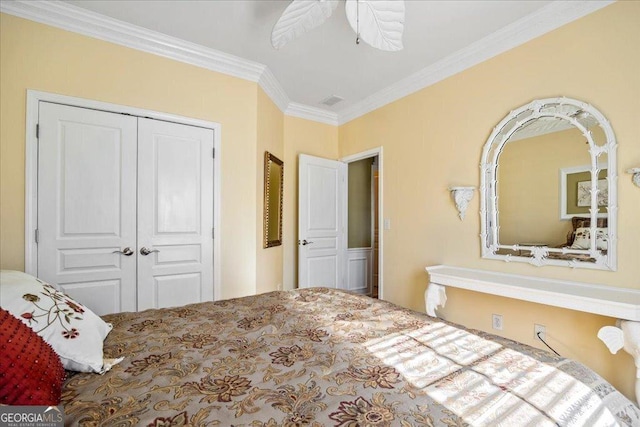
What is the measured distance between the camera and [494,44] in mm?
2490

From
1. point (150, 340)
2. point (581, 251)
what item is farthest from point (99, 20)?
point (581, 251)

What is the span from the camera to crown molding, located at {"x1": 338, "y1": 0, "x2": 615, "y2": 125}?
81.0 inches

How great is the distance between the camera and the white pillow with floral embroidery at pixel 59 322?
94cm

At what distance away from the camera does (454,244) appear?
109 inches

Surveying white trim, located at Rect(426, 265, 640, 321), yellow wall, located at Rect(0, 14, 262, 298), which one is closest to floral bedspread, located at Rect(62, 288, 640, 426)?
white trim, located at Rect(426, 265, 640, 321)

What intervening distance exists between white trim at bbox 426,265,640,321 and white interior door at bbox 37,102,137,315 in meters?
2.65

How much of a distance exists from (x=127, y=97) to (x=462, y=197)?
9.77ft

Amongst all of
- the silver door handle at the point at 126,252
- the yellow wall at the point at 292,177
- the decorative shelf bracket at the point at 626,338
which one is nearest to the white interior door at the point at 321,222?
the yellow wall at the point at 292,177

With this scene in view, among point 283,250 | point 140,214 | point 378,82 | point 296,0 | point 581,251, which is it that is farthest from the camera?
point 283,250

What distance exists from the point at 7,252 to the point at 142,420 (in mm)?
2210

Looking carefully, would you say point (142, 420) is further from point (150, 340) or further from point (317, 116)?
point (317, 116)

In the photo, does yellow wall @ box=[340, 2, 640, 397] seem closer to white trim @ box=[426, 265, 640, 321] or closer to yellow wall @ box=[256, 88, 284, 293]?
white trim @ box=[426, 265, 640, 321]

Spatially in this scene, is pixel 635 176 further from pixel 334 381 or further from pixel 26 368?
pixel 26 368

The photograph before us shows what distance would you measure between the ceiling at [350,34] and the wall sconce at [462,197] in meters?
1.12
